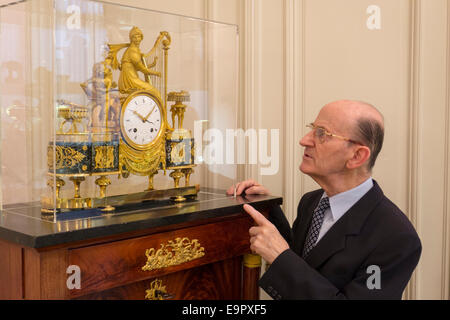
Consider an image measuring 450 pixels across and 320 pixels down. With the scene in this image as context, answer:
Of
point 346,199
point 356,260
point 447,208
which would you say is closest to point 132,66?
point 346,199

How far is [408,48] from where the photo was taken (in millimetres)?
2369

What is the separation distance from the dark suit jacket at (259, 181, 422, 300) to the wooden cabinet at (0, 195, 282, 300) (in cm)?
33

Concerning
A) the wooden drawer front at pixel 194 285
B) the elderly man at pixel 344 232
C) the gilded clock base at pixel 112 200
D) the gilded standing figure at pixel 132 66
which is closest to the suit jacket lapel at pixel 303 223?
the elderly man at pixel 344 232

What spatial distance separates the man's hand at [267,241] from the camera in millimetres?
1793

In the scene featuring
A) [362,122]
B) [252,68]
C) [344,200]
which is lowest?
[344,200]

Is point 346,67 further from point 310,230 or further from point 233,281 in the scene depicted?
point 233,281

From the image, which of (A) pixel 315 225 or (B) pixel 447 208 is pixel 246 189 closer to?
(A) pixel 315 225

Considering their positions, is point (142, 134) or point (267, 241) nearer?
point (267, 241)

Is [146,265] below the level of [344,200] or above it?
below

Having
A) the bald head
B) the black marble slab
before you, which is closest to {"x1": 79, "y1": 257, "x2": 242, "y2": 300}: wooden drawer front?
the black marble slab

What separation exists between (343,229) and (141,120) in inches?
32.8

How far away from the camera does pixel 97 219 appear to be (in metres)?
1.77

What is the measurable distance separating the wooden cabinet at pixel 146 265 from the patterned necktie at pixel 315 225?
296 mm

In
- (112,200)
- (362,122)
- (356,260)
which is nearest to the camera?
(356,260)
